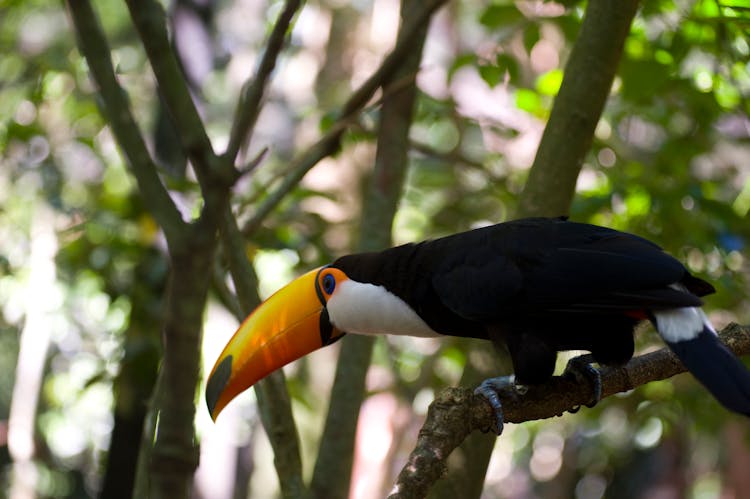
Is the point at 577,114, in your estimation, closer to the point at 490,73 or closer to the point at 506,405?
the point at 490,73

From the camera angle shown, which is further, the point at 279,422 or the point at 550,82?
the point at 550,82

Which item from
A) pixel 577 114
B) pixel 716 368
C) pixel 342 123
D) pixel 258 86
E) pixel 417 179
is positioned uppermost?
pixel 417 179

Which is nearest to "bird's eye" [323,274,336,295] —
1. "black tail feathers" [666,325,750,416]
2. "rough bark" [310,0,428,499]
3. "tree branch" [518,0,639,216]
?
"rough bark" [310,0,428,499]

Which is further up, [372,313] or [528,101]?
[528,101]

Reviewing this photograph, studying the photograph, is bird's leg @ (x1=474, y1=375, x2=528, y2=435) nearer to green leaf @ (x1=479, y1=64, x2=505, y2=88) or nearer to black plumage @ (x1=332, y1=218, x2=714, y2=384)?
black plumage @ (x1=332, y1=218, x2=714, y2=384)

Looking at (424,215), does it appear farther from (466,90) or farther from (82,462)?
(82,462)

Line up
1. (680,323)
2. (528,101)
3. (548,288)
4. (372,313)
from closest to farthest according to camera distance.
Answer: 1. (680,323)
2. (548,288)
3. (372,313)
4. (528,101)

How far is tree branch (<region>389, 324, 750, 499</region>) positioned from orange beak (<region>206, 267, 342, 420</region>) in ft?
2.67

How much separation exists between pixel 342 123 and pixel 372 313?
0.66 metres

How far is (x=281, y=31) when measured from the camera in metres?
1.75

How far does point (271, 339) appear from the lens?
303cm

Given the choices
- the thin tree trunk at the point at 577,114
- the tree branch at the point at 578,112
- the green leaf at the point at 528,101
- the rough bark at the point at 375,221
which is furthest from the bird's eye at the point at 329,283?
the green leaf at the point at 528,101

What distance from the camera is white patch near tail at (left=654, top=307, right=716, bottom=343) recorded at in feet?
7.83

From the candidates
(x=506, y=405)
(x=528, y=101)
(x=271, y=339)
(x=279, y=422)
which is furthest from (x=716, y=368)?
(x=528, y=101)
